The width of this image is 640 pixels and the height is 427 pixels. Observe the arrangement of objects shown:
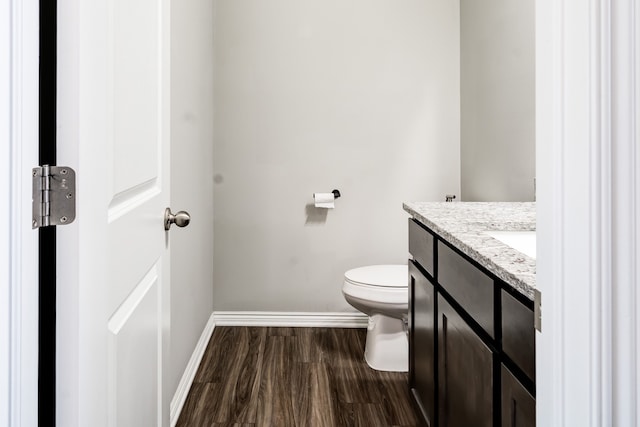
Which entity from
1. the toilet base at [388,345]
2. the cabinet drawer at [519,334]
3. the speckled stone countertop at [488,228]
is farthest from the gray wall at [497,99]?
the cabinet drawer at [519,334]

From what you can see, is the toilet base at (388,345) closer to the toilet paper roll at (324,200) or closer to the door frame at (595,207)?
the toilet paper roll at (324,200)

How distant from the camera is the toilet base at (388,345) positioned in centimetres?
286

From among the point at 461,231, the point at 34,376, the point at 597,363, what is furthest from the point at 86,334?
the point at 461,231

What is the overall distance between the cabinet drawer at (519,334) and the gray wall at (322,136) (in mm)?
2360

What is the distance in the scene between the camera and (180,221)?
4.68 ft

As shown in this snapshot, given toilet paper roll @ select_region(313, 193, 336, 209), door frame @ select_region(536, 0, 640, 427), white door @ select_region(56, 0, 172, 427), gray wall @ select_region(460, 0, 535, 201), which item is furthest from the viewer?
toilet paper roll @ select_region(313, 193, 336, 209)

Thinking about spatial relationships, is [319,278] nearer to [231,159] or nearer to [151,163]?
[231,159]

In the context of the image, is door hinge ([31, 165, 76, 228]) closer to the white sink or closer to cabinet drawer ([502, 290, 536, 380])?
cabinet drawer ([502, 290, 536, 380])

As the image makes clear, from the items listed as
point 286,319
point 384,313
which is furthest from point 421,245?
point 286,319

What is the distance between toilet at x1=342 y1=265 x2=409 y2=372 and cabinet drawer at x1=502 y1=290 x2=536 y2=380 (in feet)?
5.01

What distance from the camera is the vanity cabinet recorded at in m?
1.16

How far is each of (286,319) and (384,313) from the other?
0.94m

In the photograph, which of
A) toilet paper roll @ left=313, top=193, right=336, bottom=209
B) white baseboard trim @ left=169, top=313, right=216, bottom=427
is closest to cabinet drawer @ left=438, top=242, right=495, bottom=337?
white baseboard trim @ left=169, top=313, right=216, bottom=427

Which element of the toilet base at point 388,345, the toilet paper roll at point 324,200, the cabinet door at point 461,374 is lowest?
the toilet base at point 388,345
